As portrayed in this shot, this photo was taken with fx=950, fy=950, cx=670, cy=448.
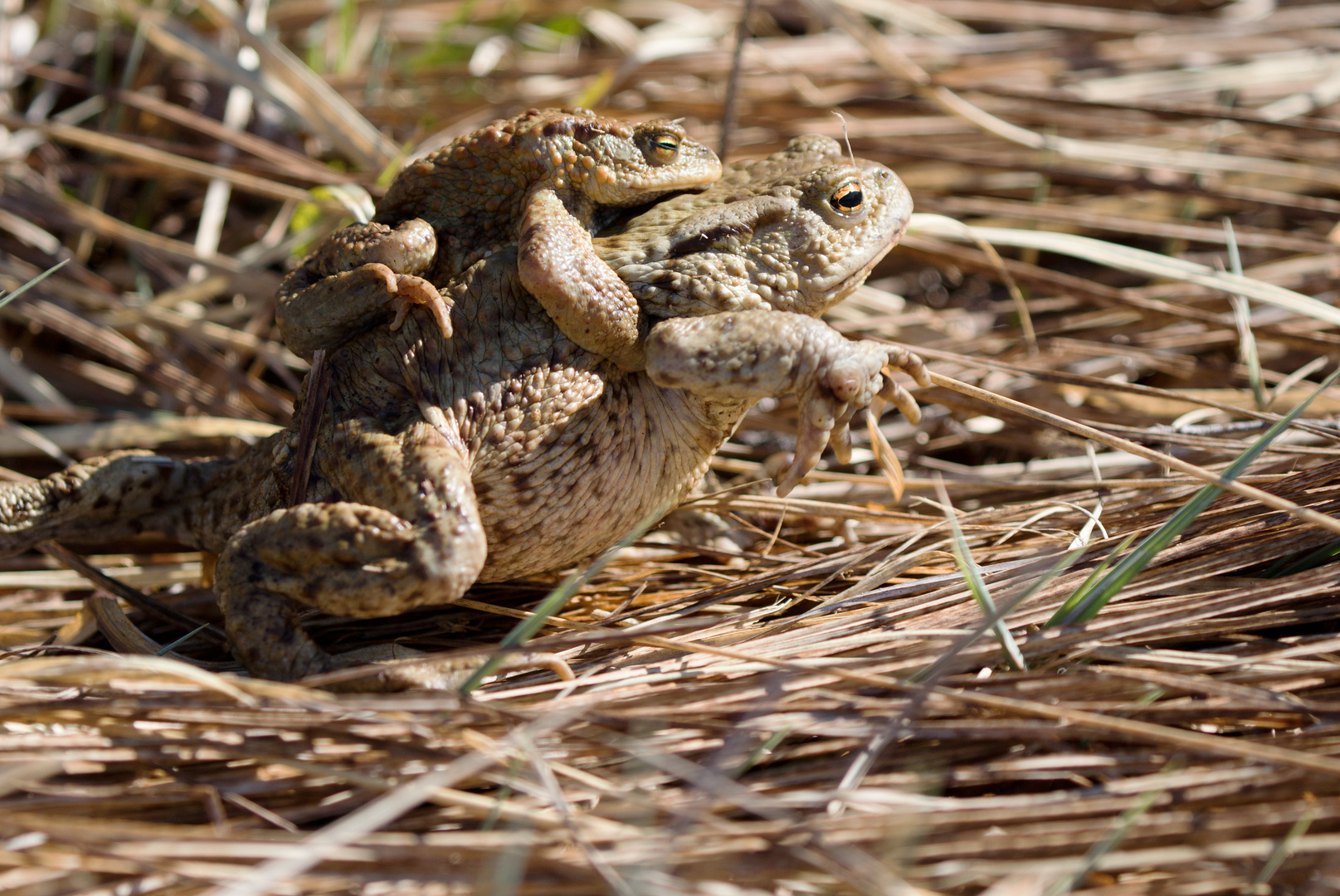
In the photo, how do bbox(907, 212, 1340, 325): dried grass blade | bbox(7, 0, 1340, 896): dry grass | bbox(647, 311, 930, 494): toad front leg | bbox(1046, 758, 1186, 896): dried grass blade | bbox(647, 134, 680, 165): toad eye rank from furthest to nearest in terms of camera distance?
bbox(907, 212, 1340, 325): dried grass blade, bbox(647, 134, 680, 165): toad eye, bbox(647, 311, 930, 494): toad front leg, bbox(7, 0, 1340, 896): dry grass, bbox(1046, 758, 1186, 896): dried grass blade

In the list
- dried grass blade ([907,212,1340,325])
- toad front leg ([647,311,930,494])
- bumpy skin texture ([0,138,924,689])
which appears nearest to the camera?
bumpy skin texture ([0,138,924,689])

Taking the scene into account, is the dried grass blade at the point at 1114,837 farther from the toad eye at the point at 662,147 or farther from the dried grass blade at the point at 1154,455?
the toad eye at the point at 662,147

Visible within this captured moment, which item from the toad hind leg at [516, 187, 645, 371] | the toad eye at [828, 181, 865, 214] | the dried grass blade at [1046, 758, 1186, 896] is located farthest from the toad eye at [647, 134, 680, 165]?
the dried grass blade at [1046, 758, 1186, 896]

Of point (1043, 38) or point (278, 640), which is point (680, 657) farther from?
point (1043, 38)

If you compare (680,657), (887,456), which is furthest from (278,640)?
(887,456)

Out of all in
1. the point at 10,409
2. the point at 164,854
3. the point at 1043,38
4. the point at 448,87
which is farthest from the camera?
the point at 1043,38

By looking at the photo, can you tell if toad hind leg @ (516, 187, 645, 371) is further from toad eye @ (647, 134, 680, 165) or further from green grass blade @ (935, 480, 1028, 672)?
green grass blade @ (935, 480, 1028, 672)

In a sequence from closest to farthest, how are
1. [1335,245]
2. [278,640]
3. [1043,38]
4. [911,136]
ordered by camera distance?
[278,640] → [1335,245] → [911,136] → [1043,38]
